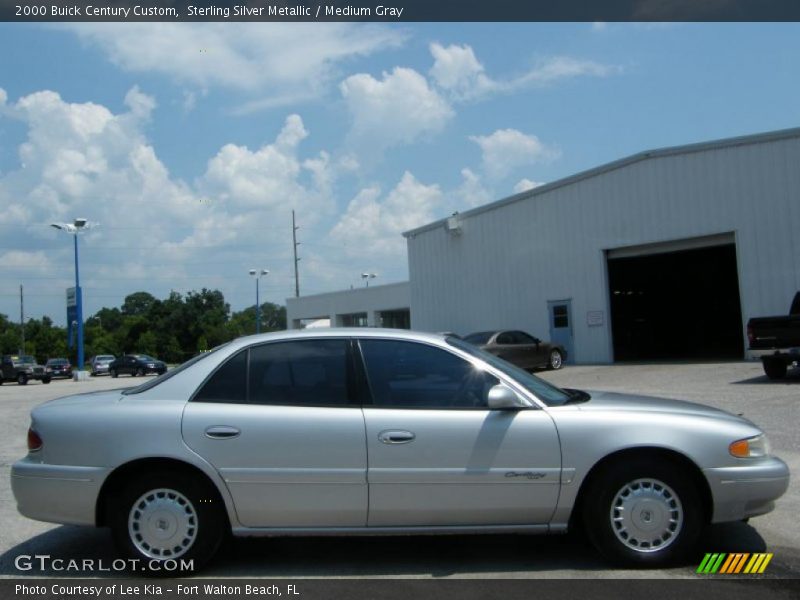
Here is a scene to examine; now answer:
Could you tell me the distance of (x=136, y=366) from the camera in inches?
1922

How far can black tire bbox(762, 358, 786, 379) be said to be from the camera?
16.9 metres

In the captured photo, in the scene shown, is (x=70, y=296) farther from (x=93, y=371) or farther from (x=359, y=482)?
(x=359, y=482)

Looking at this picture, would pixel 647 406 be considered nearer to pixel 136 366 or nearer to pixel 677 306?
pixel 677 306

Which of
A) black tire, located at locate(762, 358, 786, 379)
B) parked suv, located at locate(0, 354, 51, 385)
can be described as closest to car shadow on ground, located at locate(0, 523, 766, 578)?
black tire, located at locate(762, 358, 786, 379)

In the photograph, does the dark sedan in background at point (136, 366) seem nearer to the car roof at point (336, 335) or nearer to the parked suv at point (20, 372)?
the parked suv at point (20, 372)

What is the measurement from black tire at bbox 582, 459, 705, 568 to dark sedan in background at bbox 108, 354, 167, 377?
1829 inches

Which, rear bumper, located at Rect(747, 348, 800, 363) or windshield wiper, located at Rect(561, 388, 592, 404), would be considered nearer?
windshield wiper, located at Rect(561, 388, 592, 404)

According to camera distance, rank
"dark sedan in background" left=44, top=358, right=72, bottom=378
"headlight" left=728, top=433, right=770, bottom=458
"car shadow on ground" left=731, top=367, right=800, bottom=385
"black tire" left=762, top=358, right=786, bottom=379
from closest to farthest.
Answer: "headlight" left=728, top=433, right=770, bottom=458
"car shadow on ground" left=731, top=367, right=800, bottom=385
"black tire" left=762, top=358, right=786, bottom=379
"dark sedan in background" left=44, top=358, right=72, bottom=378

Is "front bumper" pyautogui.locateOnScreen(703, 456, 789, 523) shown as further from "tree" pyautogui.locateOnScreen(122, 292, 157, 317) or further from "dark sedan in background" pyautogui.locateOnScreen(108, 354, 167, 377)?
"tree" pyautogui.locateOnScreen(122, 292, 157, 317)

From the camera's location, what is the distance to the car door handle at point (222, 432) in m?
5.00

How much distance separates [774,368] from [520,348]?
806 centimetres

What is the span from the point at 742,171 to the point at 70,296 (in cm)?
4019

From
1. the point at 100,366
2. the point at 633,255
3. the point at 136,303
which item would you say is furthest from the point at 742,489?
the point at 136,303

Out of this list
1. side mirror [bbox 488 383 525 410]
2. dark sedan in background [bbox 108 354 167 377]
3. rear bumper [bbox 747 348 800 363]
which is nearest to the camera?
side mirror [bbox 488 383 525 410]
